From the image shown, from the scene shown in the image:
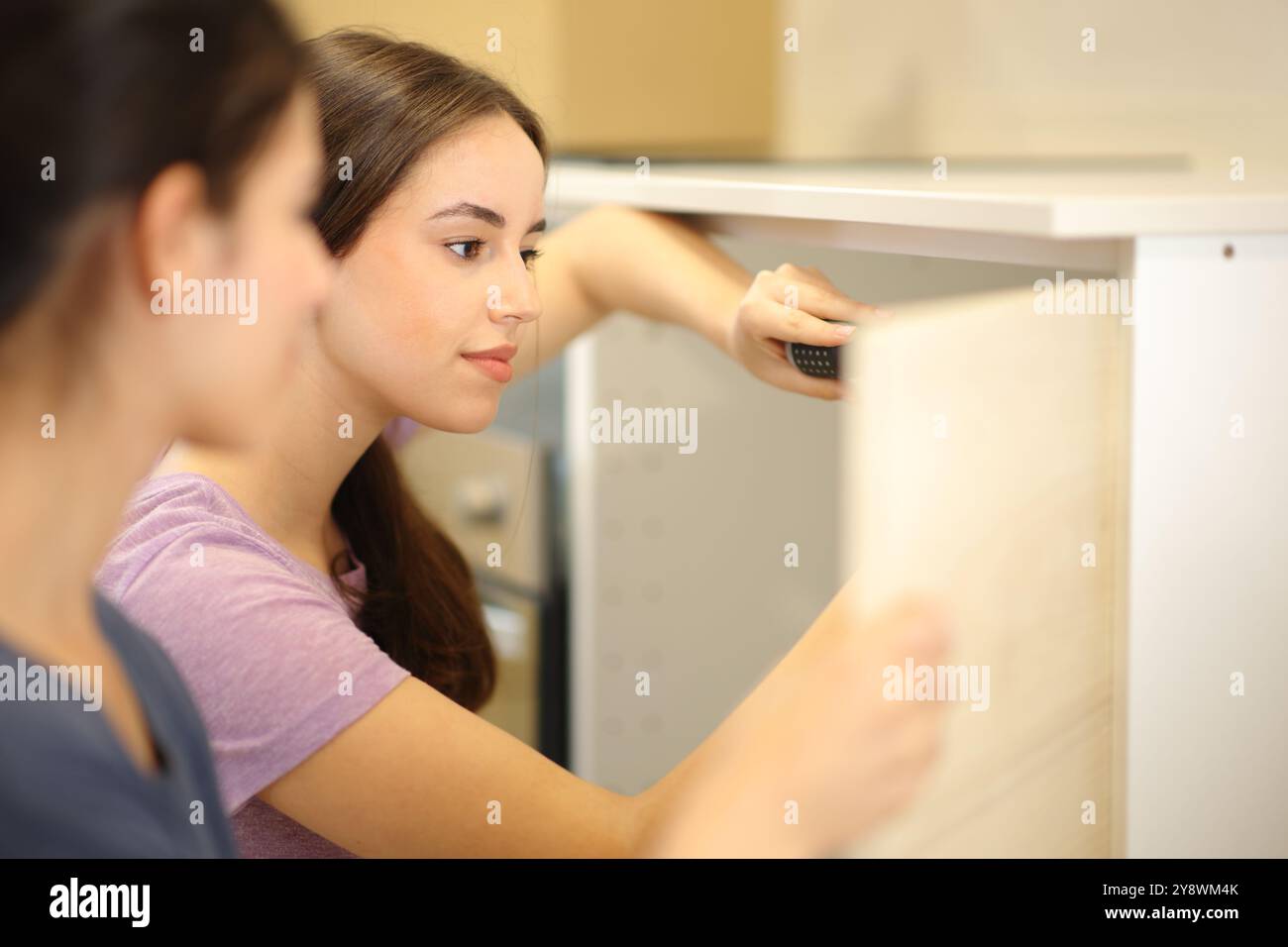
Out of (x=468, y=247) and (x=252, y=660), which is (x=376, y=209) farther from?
(x=252, y=660)

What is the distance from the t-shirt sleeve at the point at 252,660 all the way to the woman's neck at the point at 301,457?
0.35 ft

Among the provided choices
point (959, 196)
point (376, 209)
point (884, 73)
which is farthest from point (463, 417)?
point (884, 73)

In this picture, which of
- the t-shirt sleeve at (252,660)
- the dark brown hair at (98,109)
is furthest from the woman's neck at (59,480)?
the t-shirt sleeve at (252,660)

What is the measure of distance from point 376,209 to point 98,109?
408 mm

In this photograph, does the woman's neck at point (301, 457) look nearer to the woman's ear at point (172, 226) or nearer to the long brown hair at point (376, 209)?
the long brown hair at point (376, 209)

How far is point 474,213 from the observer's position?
0.84m

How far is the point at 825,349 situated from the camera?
0.83 metres

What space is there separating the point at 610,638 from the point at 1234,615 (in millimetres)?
853

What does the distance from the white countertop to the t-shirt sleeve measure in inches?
14.5

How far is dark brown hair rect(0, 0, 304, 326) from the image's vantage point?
0.42 meters

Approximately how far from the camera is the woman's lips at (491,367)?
872 millimetres
